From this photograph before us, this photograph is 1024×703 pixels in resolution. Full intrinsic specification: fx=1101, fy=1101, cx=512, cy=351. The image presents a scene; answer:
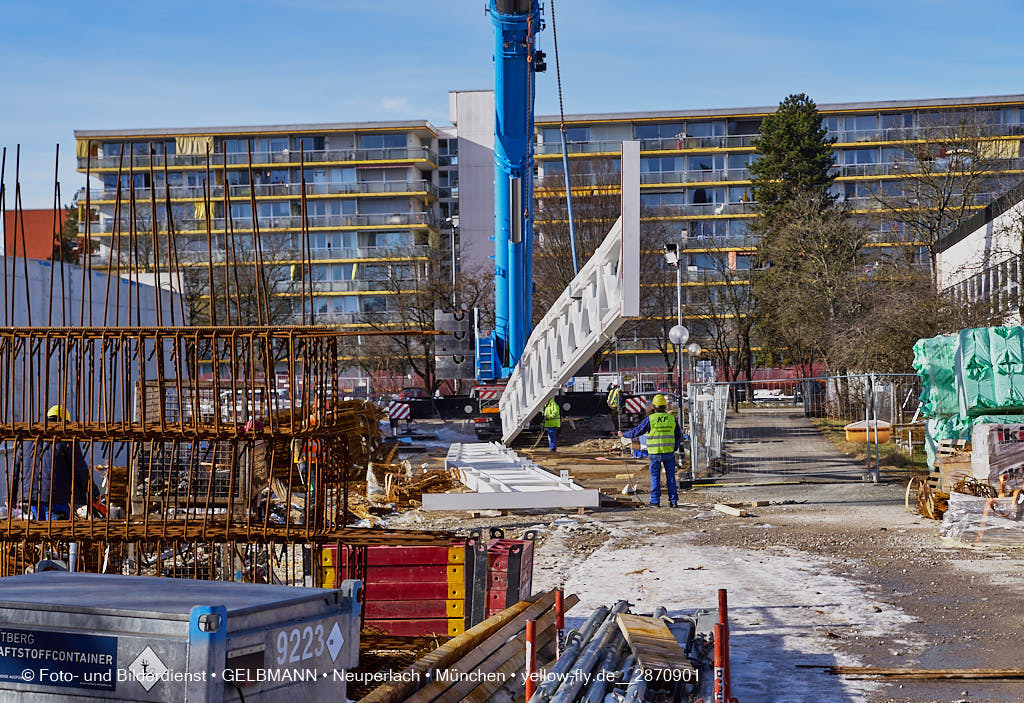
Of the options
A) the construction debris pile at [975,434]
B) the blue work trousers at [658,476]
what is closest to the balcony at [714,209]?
the construction debris pile at [975,434]

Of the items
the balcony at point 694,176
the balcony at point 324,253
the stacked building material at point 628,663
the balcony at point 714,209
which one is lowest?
the stacked building material at point 628,663

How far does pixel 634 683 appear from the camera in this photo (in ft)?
22.0

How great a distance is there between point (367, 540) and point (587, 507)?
376 inches

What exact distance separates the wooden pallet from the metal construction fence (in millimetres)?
11930

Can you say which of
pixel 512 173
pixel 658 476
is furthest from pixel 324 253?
pixel 658 476

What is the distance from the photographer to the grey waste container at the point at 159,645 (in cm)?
395

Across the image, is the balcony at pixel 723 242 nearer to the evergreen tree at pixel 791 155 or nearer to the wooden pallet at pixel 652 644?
the evergreen tree at pixel 791 155

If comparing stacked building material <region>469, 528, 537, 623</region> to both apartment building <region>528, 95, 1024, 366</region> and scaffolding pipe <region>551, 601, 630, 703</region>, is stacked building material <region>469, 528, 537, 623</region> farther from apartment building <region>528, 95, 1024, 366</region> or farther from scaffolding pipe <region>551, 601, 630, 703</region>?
apartment building <region>528, 95, 1024, 366</region>

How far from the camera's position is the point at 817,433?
26.8 meters

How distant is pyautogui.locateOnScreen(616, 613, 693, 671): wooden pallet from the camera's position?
7145 mm

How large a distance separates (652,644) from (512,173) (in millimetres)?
14632

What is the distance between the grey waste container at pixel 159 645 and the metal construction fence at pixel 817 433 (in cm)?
1597

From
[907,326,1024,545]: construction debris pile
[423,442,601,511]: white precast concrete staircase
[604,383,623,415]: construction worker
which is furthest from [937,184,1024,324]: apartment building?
[423,442,601,511]: white precast concrete staircase

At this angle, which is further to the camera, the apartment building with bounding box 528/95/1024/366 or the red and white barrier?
the apartment building with bounding box 528/95/1024/366
